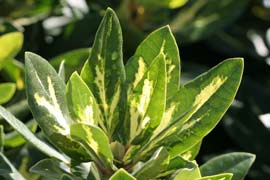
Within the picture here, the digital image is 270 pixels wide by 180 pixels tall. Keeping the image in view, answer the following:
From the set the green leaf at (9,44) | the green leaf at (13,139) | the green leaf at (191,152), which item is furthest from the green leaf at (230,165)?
the green leaf at (9,44)

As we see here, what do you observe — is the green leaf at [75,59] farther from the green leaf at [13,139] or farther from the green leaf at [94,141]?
A: the green leaf at [94,141]

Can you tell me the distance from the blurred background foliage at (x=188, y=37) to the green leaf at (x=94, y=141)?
632mm

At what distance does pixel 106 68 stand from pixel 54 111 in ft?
0.35

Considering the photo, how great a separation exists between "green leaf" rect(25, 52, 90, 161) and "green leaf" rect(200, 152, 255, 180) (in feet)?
0.70

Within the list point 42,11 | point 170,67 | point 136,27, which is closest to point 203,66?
point 136,27

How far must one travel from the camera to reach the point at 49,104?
3.71 ft

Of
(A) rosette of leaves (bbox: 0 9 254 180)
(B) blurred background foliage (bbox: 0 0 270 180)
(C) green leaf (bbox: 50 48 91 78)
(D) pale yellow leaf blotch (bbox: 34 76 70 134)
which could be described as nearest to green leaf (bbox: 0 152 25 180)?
(A) rosette of leaves (bbox: 0 9 254 180)

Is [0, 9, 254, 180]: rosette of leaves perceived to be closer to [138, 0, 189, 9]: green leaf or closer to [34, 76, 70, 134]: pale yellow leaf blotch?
[34, 76, 70, 134]: pale yellow leaf blotch

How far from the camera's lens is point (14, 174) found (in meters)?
1.15

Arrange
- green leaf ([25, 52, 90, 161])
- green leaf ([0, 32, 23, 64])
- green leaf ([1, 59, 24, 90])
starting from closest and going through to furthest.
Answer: green leaf ([25, 52, 90, 161]), green leaf ([0, 32, 23, 64]), green leaf ([1, 59, 24, 90])

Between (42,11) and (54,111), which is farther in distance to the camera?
(42,11)

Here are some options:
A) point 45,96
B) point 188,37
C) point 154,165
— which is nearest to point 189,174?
point 154,165

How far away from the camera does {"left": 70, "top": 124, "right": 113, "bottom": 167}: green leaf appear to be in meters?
1.04

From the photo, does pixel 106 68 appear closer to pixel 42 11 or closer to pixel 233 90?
pixel 233 90
